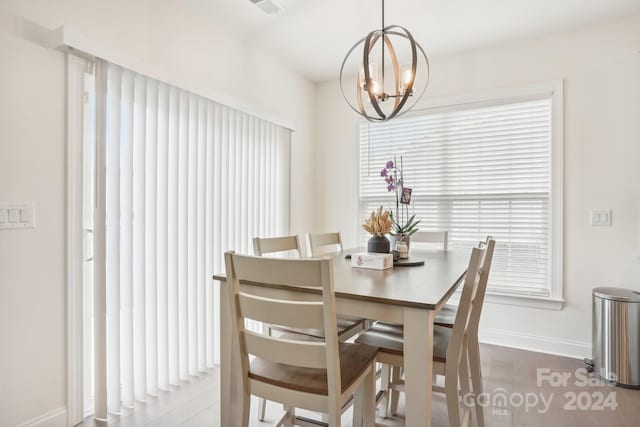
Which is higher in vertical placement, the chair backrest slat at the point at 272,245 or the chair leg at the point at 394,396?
the chair backrest slat at the point at 272,245

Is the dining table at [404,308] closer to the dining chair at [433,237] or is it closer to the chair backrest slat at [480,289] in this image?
the chair backrest slat at [480,289]

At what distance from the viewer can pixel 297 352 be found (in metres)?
1.17

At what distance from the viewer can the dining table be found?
3.81 ft

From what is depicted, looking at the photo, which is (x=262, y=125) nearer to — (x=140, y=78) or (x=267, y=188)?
(x=267, y=188)

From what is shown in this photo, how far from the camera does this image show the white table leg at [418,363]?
1152 millimetres

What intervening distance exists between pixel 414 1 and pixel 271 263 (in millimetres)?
2182

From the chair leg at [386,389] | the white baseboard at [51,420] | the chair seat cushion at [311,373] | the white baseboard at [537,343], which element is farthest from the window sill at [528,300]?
the white baseboard at [51,420]

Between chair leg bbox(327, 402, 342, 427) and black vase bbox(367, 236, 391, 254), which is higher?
black vase bbox(367, 236, 391, 254)

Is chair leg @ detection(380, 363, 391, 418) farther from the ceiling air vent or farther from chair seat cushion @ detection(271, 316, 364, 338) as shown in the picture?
the ceiling air vent

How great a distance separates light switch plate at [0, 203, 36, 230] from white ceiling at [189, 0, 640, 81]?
65.4 inches

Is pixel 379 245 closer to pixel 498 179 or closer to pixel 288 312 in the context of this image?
pixel 288 312

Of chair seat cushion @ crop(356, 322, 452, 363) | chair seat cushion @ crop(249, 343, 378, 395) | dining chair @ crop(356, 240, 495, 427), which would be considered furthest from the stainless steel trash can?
chair seat cushion @ crop(249, 343, 378, 395)

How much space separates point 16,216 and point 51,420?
100cm

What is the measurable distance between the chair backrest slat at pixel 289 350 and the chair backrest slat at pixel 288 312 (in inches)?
2.8
